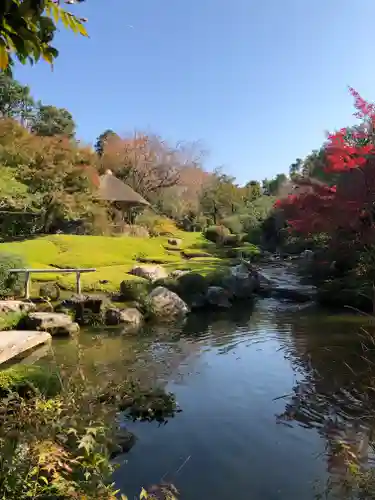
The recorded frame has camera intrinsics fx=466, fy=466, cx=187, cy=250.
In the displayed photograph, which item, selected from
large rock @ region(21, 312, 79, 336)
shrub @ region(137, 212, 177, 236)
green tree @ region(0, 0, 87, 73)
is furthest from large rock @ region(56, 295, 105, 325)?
shrub @ region(137, 212, 177, 236)

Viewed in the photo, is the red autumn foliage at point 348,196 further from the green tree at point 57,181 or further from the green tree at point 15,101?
the green tree at point 15,101

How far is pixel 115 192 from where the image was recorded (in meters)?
27.8

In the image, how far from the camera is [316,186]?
13.5m

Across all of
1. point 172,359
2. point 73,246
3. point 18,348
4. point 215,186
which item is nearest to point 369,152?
point 172,359

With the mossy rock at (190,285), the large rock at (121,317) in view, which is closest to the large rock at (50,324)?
the large rock at (121,317)

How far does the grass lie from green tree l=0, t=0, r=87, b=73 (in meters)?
11.1

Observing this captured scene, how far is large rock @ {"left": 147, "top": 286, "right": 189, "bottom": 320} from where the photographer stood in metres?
11.9

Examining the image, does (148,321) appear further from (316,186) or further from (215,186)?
(215,186)

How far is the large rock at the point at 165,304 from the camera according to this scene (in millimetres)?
Answer: 11922

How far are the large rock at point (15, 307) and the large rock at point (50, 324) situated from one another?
0.79ft

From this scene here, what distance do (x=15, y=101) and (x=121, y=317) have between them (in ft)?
109

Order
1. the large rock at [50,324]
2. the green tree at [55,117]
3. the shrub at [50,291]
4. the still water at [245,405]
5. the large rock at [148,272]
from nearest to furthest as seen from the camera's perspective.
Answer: the still water at [245,405], the large rock at [50,324], the shrub at [50,291], the large rock at [148,272], the green tree at [55,117]

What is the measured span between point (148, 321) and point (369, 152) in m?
7.10

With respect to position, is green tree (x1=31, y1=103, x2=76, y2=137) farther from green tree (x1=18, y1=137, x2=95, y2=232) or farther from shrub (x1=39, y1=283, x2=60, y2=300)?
shrub (x1=39, y1=283, x2=60, y2=300)
